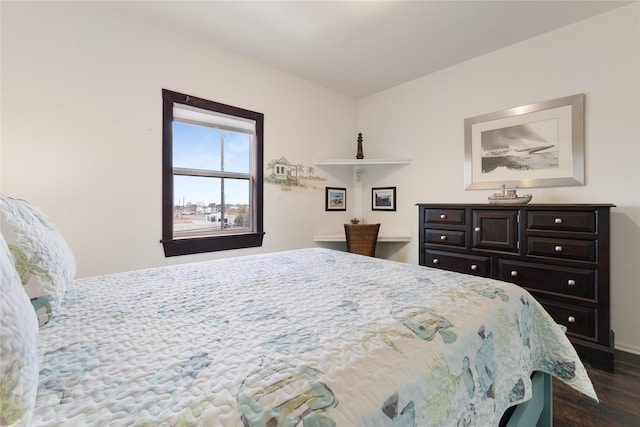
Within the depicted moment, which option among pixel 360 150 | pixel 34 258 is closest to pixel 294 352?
pixel 34 258

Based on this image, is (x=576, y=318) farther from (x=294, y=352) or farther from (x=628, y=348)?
(x=294, y=352)

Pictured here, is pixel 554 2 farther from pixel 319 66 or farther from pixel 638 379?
pixel 638 379

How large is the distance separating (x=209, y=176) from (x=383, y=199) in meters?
2.20

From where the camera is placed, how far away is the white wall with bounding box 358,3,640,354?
2.10 meters

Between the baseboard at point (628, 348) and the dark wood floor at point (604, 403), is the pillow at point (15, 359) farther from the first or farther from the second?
the baseboard at point (628, 348)

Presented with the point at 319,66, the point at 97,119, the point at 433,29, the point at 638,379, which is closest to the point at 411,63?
the point at 433,29

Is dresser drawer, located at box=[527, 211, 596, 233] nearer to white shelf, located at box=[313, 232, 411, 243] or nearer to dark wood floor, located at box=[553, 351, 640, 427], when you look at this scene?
dark wood floor, located at box=[553, 351, 640, 427]

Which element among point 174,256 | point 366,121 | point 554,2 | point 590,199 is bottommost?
point 174,256

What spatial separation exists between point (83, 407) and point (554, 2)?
3301 millimetres

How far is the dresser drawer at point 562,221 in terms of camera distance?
192 centimetres

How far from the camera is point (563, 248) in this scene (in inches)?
79.7

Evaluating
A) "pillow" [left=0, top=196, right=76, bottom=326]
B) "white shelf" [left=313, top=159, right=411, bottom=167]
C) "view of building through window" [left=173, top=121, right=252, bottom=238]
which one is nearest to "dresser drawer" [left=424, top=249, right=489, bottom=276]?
"white shelf" [left=313, top=159, right=411, bottom=167]

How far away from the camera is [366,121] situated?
396 centimetres

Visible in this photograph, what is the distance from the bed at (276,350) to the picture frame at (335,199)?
2403 mm
